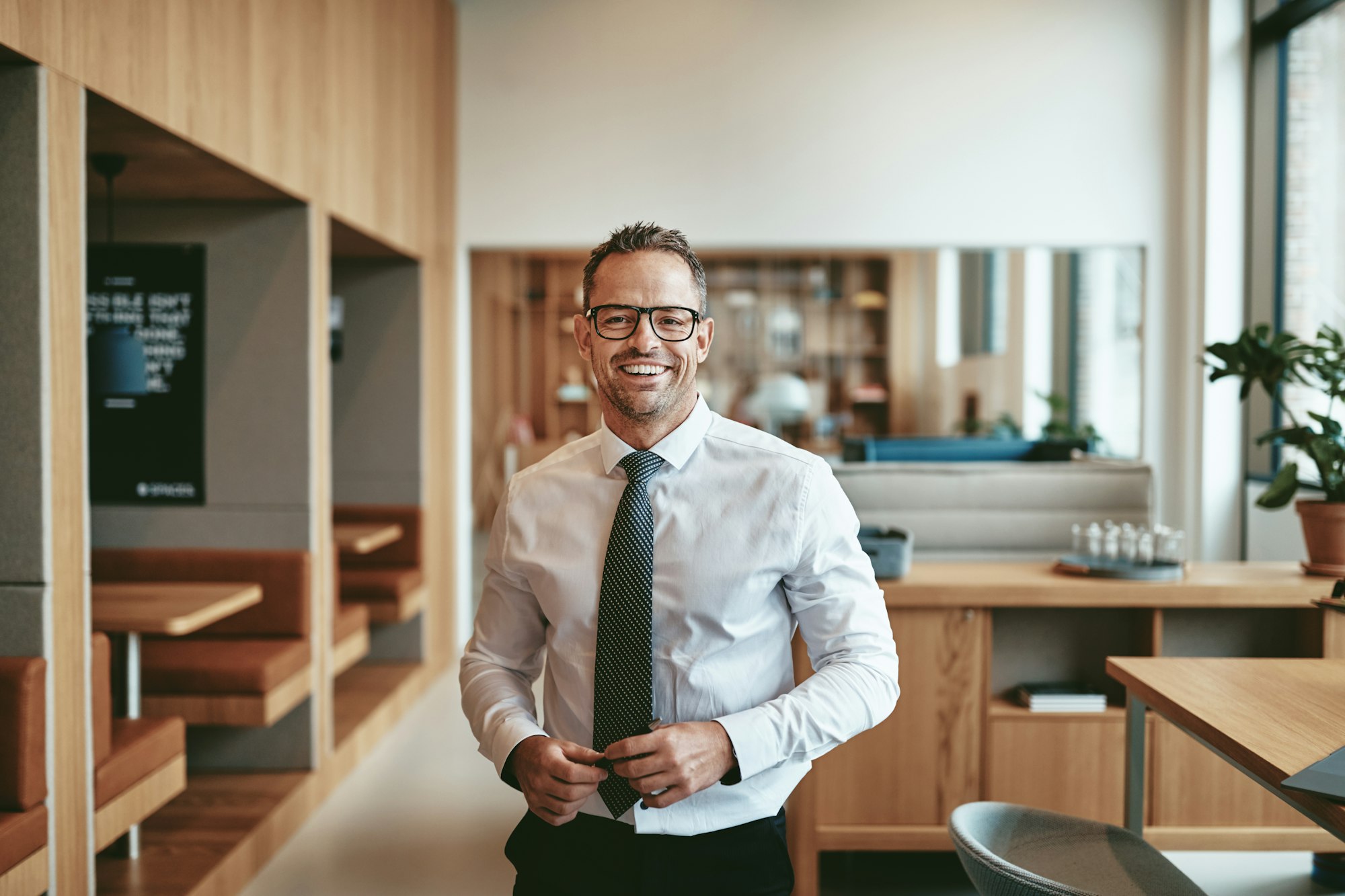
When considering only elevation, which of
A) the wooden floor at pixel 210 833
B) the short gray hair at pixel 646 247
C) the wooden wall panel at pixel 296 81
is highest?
the wooden wall panel at pixel 296 81

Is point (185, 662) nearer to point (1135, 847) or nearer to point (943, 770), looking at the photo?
point (943, 770)

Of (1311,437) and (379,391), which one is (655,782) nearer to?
(1311,437)

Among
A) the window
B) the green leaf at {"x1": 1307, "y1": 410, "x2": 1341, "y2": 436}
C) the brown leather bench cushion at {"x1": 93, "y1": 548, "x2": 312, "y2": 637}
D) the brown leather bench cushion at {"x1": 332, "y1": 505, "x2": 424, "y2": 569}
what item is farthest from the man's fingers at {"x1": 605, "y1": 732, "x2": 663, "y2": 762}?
the window

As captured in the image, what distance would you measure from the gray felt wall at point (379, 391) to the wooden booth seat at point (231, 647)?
1.71 meters

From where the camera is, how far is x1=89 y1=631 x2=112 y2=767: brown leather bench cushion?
274 centimetres

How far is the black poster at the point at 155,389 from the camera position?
3.96m

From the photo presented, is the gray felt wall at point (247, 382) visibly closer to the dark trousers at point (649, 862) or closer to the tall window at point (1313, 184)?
the dark trousers at point (649, 862)

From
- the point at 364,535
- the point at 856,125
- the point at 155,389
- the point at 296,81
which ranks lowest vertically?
the point at 364,535

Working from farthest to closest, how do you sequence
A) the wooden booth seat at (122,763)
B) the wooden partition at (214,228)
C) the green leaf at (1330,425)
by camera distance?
the green leaf at (1330,425) < the wooden booth seat at (122,763) < the wooden partition at (214,228)

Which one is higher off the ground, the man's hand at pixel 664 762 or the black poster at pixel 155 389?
the black poster at pixel 155 389

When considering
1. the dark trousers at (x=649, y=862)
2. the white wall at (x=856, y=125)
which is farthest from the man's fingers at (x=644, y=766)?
the white wall at (x=856, y=125)

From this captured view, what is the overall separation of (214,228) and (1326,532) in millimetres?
3878

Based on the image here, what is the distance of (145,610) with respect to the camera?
3113 millimetres

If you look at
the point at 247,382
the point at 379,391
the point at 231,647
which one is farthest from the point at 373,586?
the point at 247,382
